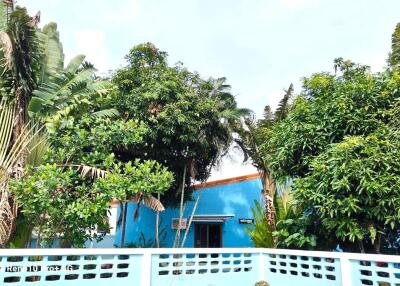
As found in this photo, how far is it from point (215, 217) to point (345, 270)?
8340 mm

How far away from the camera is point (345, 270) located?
4664 mm

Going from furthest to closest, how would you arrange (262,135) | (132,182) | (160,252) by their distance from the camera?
(262,135), (132,182), (160,252)

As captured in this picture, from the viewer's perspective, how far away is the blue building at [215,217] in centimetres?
1259

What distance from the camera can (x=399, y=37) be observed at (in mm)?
6477

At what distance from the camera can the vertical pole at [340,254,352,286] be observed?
15.2 ft

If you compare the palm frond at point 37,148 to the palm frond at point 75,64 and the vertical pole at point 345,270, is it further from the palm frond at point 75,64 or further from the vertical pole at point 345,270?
the vertical pole at point 345,270

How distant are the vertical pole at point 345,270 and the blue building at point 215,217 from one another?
761cm

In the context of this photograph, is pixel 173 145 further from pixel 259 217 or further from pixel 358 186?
pixel 358 186

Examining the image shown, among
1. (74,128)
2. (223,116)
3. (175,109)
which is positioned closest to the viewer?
(74,128)

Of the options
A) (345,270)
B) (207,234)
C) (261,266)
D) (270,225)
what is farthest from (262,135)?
(345,270)

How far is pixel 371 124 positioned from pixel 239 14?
452 cm

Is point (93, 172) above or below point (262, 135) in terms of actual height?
below

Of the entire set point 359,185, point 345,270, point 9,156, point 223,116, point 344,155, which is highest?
point 223,116

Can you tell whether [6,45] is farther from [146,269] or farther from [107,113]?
[146,269]
